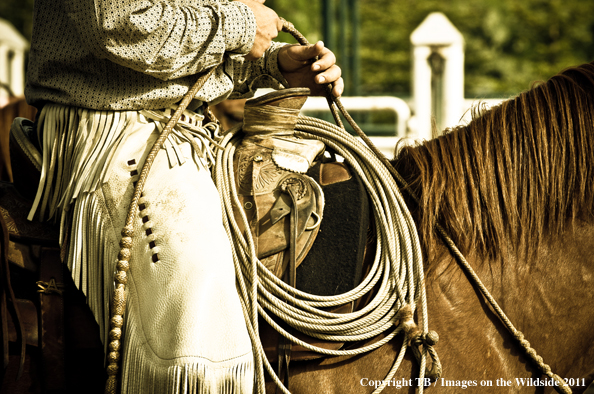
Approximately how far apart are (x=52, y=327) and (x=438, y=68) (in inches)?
228

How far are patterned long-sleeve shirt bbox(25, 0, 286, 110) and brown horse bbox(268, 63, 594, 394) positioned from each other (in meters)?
0.81

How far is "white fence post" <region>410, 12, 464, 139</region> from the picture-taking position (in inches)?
247

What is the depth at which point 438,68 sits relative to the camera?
21.4ft

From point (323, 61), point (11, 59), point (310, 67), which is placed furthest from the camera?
point (11, 59)

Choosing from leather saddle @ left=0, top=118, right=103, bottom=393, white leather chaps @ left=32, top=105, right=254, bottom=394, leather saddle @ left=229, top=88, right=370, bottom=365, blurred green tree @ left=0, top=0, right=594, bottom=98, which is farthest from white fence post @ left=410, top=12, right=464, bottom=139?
A: blurred green tree @ left=0, top=0, right=594, bottom=98

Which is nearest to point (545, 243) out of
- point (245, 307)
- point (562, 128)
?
point (562, 128)

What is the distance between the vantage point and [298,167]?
71.0 inches

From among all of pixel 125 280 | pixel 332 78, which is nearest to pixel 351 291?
pixel 125 280

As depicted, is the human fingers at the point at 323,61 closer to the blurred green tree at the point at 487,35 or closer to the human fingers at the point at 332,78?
the human fingers at the point at 332,78

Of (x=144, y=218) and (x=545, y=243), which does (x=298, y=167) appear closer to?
(x=144, y=218)

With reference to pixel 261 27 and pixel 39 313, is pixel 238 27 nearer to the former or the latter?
pixel 261 27

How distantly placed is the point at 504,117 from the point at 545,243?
1.50 ft

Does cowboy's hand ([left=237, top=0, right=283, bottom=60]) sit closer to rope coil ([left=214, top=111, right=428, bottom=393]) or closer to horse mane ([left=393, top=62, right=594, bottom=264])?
rope coil ([left=214, top=111, right=428, bottom=393])

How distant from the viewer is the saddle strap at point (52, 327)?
1627 millimetres
